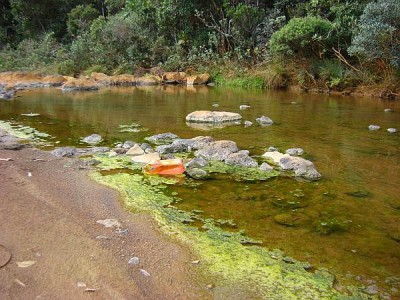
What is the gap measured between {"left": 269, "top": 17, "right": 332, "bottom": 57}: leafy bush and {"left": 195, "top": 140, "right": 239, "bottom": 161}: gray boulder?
8950 mm

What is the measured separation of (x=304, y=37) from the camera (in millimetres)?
13156

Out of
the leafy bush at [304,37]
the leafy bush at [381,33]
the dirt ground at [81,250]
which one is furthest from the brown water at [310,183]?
the leafy bush at [304,37]

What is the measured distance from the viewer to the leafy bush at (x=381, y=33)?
32.6ft

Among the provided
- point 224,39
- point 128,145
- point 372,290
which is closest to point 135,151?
point 128,145

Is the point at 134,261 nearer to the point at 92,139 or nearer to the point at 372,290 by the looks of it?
the point at 372,290

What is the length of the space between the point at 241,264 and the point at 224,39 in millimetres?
16709

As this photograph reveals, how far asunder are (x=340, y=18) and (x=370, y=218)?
11534 millimetres

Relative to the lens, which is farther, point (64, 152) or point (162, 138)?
point (162, 138)

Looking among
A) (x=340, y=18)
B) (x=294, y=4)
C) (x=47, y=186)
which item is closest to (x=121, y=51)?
(x=294, y=4)

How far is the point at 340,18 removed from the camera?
522 inches

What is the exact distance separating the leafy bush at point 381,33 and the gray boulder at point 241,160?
7.18m

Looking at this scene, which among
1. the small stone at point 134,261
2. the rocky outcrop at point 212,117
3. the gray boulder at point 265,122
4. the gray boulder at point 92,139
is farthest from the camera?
the rocky outcrop at point 212,117

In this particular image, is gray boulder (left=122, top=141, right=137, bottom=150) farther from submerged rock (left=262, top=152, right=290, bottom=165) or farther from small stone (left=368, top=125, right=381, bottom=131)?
small stone (left=368, top=125, right=381, bottom=131)

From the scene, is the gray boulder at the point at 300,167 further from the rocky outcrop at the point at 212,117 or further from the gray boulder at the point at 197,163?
the rocky outcrop at the point at 212,117
